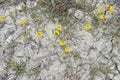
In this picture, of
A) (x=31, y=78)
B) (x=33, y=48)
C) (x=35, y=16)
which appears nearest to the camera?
(x=31, y=78)

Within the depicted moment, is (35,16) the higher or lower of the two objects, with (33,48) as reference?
higher

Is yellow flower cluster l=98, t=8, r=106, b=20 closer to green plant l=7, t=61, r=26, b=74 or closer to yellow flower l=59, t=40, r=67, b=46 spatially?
yellow flower l=59, t=40, r=67, b=46

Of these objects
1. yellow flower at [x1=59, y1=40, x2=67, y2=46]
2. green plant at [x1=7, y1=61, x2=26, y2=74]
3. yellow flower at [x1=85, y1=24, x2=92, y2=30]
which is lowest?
green plant at [x1=7, y1=61, x2=26, y2=74]

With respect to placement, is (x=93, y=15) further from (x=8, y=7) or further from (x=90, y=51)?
(x=8, y=7)

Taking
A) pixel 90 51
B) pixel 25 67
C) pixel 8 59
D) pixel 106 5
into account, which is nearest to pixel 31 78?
pixel 25 67

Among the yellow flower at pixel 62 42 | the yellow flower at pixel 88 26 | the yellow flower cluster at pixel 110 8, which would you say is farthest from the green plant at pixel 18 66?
the yellow flower cluster at pixel 110 8

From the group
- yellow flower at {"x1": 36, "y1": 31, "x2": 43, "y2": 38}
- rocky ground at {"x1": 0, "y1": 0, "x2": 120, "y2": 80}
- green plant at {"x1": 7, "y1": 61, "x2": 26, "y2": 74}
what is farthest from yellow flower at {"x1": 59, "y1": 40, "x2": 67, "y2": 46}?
green plant at {"x1": 7, "y1": 61, "x2": 26, "y2": 74}

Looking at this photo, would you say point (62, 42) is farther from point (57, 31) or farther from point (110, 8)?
point (110, 8)

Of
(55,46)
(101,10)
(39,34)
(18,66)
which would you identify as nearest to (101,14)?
(101,10)
